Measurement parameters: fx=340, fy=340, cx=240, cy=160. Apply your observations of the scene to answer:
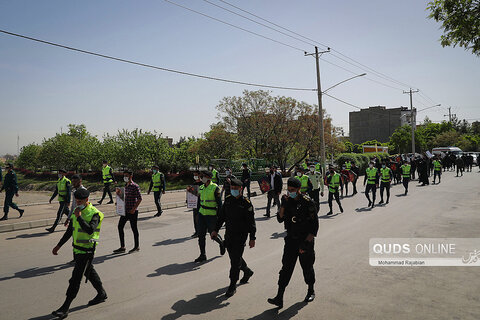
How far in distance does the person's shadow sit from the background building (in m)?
98.1

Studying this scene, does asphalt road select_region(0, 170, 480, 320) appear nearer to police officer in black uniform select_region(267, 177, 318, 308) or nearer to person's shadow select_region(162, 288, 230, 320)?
person's shadow select_region(162, 288, 230, 320)

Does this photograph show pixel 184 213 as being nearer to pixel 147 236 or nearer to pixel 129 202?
pixel 147 236

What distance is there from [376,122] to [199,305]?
10110 centimetres

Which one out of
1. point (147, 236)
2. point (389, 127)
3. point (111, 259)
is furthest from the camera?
point (389, 127)

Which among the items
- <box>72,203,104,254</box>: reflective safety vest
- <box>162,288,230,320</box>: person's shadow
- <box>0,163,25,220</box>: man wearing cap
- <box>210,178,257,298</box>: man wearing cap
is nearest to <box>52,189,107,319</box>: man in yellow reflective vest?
<box>72,203,104,254</box>: reflective safety vest

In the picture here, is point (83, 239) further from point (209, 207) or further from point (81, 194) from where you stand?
point (209, 207)

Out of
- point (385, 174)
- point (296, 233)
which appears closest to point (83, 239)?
point (296, 233)

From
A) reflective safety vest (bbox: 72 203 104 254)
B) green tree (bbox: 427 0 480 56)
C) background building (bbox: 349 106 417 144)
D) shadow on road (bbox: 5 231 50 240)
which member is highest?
background building (bbox: 349 106 417 144)

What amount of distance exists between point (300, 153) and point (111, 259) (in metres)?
26.9

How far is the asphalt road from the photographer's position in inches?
178

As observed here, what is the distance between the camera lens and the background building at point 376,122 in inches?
3743

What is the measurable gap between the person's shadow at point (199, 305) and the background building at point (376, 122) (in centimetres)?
9812

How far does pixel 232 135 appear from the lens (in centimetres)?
3134

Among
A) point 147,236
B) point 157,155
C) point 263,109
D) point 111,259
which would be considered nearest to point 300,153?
point 263,109
